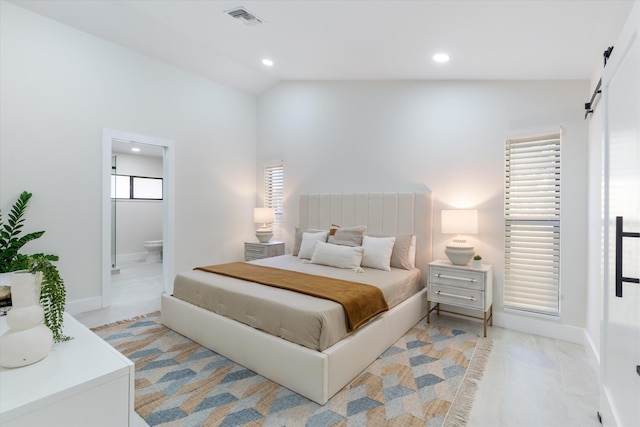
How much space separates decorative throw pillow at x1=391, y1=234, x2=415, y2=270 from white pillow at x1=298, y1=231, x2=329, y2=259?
924mm

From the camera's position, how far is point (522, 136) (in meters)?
3.29

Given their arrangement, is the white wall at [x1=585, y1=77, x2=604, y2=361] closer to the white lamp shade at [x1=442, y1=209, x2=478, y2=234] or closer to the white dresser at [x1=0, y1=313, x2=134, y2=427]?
the white lamp shade at [x1=442, y1=209, x2=478, y2=234]

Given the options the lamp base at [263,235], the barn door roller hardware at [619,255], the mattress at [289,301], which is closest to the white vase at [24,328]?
the mattress at [289,301]

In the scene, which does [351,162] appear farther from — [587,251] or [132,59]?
[132,59]

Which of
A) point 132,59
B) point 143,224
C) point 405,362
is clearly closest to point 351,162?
point 405,362

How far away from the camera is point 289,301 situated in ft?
7.89

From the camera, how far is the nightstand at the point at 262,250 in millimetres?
4973

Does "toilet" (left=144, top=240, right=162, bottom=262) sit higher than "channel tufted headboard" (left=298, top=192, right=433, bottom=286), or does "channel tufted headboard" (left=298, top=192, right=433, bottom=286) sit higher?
"channel tufted headboard" (left=298, top=192, right=433, bottom=286)

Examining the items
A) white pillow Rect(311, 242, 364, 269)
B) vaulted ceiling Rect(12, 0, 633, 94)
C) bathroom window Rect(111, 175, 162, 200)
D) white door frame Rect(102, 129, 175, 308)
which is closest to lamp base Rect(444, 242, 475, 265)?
white pillow Rect(311, 242, 364, 269)

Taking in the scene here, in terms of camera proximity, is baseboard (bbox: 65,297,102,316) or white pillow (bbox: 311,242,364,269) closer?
white pillow (bbox: 311,242,364,269)

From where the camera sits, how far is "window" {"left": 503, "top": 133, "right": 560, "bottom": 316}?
10.4 feet

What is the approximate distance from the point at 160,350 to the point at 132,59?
3.61 meters

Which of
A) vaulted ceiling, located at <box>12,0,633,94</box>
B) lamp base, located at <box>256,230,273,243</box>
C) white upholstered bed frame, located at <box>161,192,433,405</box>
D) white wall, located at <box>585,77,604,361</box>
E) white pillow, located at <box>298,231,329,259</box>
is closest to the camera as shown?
white upholstered bed frame, located at <box>161,192,433,405</box>

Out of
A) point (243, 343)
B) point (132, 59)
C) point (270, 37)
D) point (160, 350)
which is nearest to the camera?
point (243, 343)
